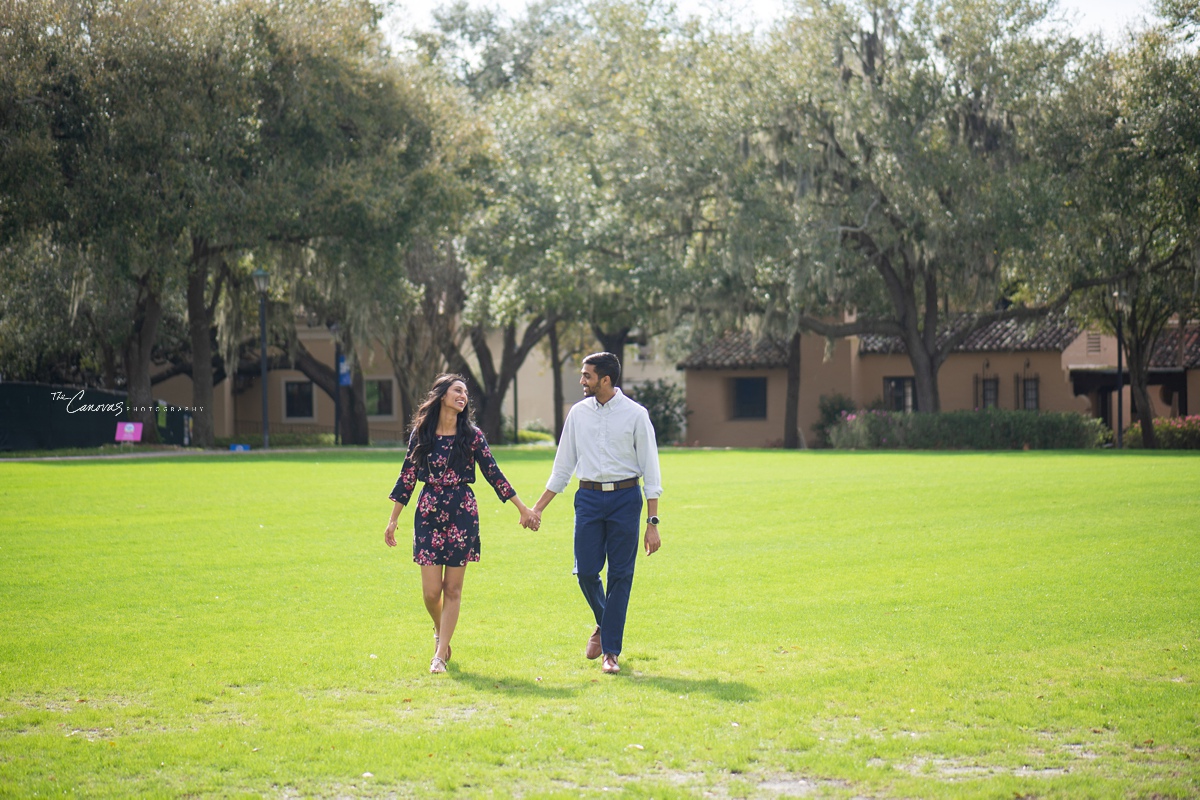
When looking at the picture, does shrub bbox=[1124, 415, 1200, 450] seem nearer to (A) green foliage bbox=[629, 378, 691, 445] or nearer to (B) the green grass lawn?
(A) green foliage bbox=[629, 378, 691, 445]

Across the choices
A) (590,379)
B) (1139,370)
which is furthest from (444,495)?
(1139,370)

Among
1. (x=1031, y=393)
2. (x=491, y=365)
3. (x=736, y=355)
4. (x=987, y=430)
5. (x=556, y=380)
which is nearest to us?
(x=987, y=430)

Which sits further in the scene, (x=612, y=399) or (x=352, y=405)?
(x=352, y=405)

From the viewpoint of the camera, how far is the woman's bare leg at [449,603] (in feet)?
23.1

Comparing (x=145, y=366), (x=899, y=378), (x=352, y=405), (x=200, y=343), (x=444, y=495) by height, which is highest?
(x=200, y=343)

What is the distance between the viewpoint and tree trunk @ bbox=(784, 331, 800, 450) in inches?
1671

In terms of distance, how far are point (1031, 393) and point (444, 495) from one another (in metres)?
39.9

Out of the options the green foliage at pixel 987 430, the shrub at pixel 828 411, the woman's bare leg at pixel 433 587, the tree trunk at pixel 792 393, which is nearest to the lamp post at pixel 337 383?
the tree trunk at pixel 792 393

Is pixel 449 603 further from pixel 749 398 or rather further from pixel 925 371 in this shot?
pixel 749 398

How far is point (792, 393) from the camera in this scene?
4291 cm

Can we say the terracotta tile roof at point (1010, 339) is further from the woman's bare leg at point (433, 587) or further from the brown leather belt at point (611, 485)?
the woman's bare leg at point (433, 587)

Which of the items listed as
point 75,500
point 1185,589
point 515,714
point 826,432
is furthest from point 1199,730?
point 826,432

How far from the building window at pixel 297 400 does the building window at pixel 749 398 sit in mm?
17693

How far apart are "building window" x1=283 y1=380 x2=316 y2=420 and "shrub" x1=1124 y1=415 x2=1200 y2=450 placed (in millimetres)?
31592
